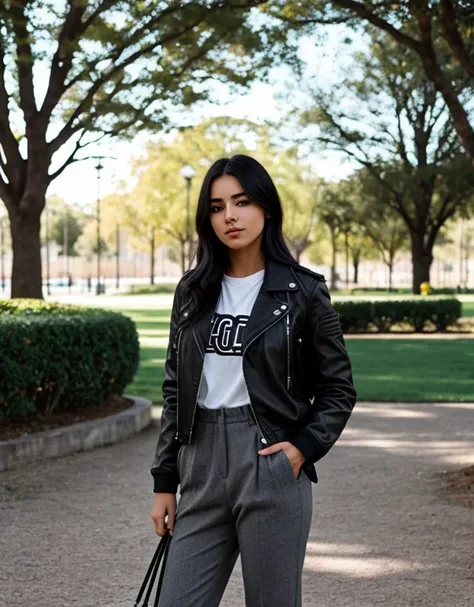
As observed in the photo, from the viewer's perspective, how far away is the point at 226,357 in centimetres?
248

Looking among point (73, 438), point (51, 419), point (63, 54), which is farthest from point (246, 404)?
point (63, 54)

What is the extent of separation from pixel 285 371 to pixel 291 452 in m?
0.22

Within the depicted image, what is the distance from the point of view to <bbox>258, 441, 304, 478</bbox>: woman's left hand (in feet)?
7.84

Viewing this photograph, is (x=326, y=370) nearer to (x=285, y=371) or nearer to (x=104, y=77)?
(x=285, y=371)

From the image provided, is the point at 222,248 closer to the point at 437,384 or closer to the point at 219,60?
the point at 437,384

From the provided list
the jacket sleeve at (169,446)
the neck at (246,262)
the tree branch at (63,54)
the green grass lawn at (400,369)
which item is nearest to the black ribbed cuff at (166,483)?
the jacket sleeve at (169,446)

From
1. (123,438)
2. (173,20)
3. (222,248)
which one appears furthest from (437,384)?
(222,248)

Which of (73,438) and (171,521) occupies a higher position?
(171,521)

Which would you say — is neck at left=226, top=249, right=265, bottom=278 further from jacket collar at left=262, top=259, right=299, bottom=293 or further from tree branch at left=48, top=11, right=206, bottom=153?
tree branch at left=48, top=11, right=206, bottom=153

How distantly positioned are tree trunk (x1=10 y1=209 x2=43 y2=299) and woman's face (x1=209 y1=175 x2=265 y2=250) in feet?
39.9

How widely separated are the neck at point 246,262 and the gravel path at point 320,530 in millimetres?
2242

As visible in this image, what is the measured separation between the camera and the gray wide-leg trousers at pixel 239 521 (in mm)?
2385

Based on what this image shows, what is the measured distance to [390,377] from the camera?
13906 millimetres

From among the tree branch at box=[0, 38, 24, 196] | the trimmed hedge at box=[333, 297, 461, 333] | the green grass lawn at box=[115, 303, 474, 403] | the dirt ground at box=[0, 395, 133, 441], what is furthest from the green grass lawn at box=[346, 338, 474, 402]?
the tree branch at box=[0, 38, 24, 196]
